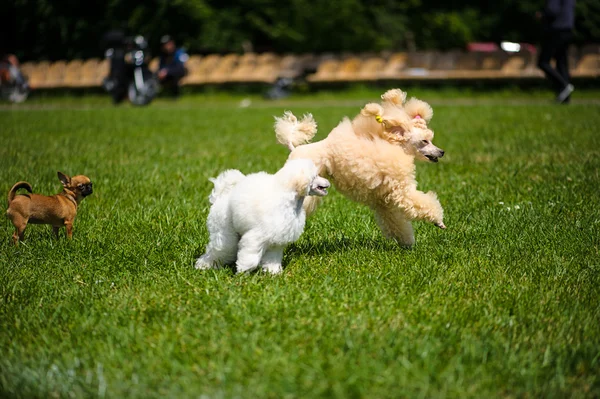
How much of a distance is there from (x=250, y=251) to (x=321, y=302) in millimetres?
578

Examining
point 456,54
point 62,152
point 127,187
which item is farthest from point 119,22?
point 127,187

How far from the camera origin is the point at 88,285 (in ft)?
14.4

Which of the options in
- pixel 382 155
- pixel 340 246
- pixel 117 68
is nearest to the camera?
pixel 382 155

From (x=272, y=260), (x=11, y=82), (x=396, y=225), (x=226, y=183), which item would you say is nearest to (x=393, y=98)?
(x=396, y=225)

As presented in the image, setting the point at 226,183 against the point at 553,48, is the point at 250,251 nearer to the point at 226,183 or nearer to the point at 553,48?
the point at 226,183

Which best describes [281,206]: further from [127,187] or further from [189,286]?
[127,187]

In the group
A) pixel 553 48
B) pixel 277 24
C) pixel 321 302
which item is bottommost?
pixel 277 24

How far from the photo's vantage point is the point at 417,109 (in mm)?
5113

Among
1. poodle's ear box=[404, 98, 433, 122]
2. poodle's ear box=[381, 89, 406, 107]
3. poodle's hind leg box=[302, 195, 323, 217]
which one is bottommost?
poodle's hind leg box=[302, 195, 323, 217]

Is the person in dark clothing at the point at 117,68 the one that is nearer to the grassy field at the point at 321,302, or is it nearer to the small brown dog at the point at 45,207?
the grassy field at the point at 321,302

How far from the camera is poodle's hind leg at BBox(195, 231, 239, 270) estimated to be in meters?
4.43

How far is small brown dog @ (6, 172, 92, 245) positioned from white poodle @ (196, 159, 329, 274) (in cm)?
144

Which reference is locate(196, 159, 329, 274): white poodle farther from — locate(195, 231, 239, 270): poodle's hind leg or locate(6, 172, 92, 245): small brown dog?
locate(6, 172, 92, 245): small brown dog

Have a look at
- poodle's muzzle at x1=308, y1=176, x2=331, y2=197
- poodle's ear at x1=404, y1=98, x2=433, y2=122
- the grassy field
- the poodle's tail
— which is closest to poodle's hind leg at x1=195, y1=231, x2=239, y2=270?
the grassy field
